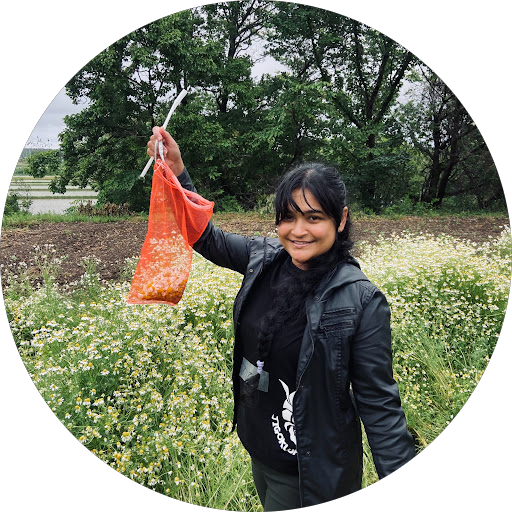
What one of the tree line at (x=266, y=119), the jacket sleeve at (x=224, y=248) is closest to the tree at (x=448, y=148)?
the tree line at (x=266, y=119)

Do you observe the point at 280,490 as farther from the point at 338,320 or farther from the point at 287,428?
the point at 338,320

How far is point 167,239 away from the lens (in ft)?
6.52

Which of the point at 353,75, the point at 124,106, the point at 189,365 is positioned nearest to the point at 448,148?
the point at 353,75

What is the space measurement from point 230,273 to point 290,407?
3.01 m

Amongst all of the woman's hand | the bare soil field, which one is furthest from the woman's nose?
the bare soil field

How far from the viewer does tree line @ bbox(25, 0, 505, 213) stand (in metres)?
11.5

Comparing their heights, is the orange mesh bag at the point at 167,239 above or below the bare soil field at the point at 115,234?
above

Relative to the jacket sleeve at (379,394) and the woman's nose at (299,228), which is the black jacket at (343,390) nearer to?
the jacket sleeve at (379,394)

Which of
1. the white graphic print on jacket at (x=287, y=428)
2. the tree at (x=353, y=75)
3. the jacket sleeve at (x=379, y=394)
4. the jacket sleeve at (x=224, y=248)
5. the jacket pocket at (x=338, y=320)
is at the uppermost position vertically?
the tree at (x=353, y=75)

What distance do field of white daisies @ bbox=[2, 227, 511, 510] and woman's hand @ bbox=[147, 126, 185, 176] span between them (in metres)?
1.50

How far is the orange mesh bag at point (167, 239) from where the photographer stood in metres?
1.91

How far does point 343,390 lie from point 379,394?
5.2 inches

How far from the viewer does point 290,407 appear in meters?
1.59

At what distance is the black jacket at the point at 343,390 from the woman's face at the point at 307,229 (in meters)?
0.12
